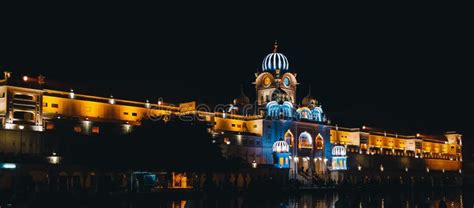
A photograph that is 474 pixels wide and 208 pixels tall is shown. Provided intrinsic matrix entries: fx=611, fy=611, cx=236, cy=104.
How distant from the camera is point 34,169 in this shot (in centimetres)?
5206

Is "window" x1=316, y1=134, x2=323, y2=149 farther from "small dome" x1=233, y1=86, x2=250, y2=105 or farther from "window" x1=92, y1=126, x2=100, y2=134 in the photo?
"window" x1=92, y1=126, x2=100, y2=134

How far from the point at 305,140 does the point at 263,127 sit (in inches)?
376

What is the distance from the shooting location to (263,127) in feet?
287

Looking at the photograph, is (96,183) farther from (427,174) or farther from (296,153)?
(427,174)

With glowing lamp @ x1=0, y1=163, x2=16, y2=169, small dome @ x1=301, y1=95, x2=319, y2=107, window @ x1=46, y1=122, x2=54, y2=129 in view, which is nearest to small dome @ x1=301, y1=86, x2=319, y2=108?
small dome @ x1=301, y1=95, x2=319, y2=107

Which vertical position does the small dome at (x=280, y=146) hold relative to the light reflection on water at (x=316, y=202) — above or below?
above

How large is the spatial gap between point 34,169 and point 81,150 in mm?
6594

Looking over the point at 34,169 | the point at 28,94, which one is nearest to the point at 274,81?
the point at 28,94

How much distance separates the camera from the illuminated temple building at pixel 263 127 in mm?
61938

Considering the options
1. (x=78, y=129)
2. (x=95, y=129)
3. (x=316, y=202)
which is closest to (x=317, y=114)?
(x=95, y=129)

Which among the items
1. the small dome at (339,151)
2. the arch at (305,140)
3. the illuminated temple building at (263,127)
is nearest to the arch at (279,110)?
the illuminated temple building at (263,127)

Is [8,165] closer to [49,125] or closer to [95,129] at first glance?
[49,125]

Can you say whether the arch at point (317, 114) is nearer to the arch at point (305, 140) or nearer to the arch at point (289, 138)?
the arch at point (305, 140)

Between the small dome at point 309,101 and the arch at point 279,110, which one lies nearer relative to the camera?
the arch at point 279,110
